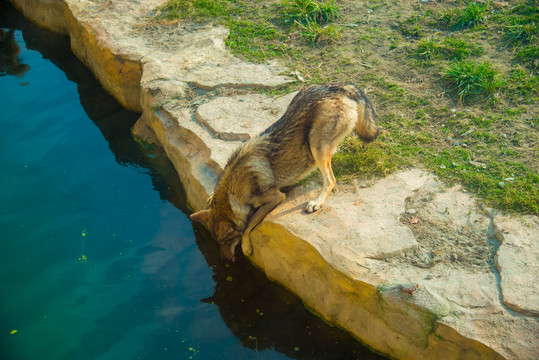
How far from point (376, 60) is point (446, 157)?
2310mm

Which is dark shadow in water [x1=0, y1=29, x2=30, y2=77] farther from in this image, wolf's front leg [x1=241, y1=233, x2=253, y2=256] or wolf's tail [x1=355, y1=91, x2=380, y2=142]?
wolf's tail [x1=355, y1=91, x2=380, y2=142]

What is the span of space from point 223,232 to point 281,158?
0.98m

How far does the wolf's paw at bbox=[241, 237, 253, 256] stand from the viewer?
470 cm

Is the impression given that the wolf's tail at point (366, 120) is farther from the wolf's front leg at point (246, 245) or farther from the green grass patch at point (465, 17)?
the green grass patch at point (465, 17)

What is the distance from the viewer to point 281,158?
15.3ft

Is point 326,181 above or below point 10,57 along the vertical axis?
above

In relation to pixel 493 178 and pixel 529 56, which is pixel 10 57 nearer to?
pixel 493 178

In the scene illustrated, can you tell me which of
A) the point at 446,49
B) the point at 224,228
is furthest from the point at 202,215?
the point at 446,49

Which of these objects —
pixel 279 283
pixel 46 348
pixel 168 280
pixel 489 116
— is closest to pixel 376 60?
pixel 489 116

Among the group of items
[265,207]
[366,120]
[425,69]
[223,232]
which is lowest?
[223,232]

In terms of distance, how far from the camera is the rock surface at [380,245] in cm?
340

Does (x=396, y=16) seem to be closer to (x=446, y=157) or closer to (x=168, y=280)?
(x=446, y=157)

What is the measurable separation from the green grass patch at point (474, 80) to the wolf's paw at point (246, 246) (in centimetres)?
341

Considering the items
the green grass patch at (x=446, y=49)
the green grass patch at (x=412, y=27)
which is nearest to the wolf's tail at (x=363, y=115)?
the green grass patch at (x=446, y=49)
